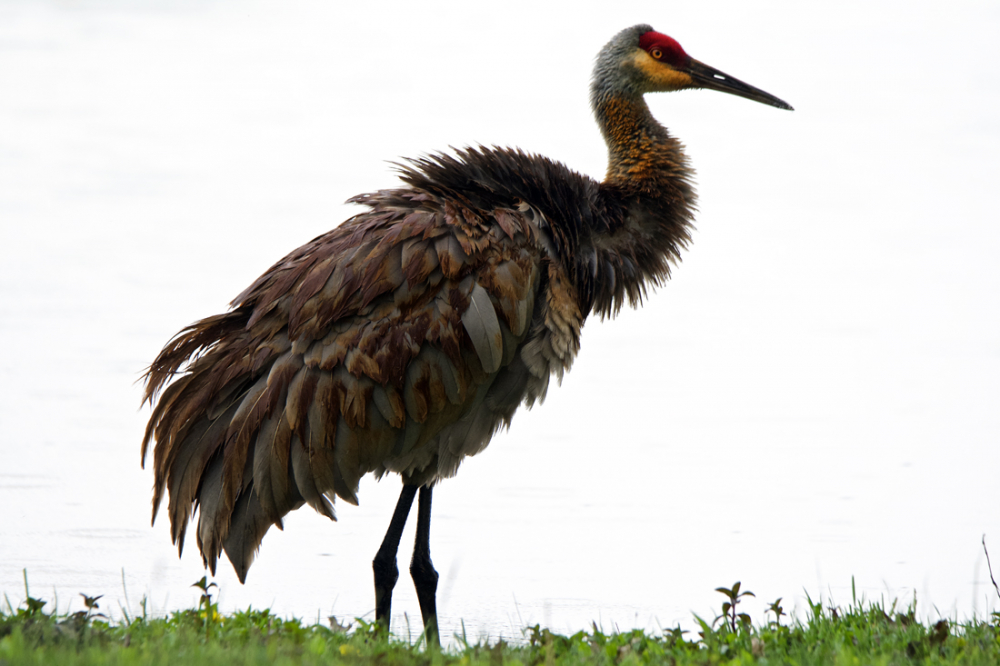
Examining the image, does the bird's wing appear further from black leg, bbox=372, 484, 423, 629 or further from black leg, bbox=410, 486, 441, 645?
black leg, bbox=410, 486, 441, 645

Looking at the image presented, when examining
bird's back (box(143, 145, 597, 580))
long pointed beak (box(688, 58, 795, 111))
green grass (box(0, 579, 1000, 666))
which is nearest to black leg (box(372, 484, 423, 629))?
bird's back (box(143, 145, 597, 580))

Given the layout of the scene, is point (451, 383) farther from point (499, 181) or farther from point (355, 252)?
point (499, 181)

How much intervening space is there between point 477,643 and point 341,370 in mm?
1333

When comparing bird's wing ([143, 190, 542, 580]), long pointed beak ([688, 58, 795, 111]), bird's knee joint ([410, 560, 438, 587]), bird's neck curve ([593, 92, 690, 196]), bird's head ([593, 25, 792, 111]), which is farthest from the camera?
long pointed beak ([688, 58, 795, 111])

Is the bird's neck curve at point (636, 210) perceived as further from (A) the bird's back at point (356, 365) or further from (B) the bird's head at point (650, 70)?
(A) the bird's back at point (356, 365)

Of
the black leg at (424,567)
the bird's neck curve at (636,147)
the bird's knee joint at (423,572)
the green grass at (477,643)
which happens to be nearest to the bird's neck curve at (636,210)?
the bird's neck curve at (636,147)

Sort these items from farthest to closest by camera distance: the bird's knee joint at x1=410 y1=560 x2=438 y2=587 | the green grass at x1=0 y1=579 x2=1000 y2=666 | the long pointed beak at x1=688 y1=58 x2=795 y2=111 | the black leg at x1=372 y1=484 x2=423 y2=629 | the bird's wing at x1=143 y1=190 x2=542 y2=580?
the long pointed beak at x1=688 y1=58 x2=795 y2=111 < the bird's knee joint at x1=410 y1=560 x2=438 y2=587 < the black leg at x1=372 y1=484 x2=423 y2=629 < the bird's wing at x1=143 y1=190 x2=542 y2=580 < the green grass at x1=0 y1=579 x2=1000 y2=666

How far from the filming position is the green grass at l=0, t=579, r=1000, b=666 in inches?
123

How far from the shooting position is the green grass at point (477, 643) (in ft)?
10.3

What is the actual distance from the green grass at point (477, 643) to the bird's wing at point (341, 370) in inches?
21.6

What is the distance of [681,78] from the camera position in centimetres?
627

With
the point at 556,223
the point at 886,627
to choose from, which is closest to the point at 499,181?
the point at 556,223

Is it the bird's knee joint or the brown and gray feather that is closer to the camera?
the brown and gray feather

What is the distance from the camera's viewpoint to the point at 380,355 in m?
4.54
